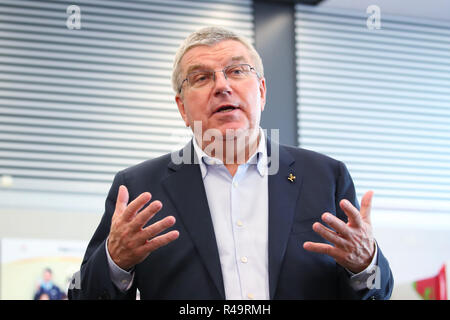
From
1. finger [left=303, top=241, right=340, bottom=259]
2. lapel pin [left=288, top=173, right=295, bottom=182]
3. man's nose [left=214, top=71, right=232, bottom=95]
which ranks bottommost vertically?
finger [left=303, top=241, right=340, bottom=259]

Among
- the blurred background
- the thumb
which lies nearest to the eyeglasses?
the thumb

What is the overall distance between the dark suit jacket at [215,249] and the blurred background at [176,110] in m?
2.05

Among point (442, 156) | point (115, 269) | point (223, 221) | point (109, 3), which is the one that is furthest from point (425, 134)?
point (115, 269)

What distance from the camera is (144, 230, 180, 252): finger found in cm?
149

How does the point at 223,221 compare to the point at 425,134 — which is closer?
the point at 223,221

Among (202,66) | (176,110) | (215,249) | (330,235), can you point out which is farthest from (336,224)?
(176,110)

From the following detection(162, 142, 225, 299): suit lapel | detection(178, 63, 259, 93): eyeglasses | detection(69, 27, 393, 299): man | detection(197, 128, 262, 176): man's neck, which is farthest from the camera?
detection(178, 63, 259, 93): eyeglasses

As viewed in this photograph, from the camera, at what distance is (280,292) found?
1676 millimetres

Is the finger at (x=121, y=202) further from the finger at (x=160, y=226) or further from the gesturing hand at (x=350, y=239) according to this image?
the gesturing hand at (x=350, y=239)

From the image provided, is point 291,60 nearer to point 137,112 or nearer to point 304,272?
point 137,112

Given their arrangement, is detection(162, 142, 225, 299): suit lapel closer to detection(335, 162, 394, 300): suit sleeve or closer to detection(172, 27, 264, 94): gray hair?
detection(335, 162, 394, 300): suit sleeve

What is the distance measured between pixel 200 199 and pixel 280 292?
0.40 meters

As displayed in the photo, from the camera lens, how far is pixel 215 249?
5.65 feet

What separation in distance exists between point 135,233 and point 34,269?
2378 millimetres
